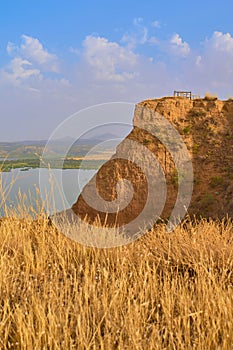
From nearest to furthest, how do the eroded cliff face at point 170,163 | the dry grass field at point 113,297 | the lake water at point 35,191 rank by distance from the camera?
the dry grass field at point 113,297, the lake water at point 35,191, the eroded cliff face at point 170,163

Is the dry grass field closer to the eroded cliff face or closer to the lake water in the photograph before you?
the lake water

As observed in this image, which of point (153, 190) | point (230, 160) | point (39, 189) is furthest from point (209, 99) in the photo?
point (39, 189)

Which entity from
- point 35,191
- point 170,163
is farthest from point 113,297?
point 170,163

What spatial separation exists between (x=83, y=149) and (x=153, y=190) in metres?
6.96

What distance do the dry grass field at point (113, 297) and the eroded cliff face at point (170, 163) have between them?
8698mm

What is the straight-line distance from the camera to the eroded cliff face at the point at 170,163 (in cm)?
1512

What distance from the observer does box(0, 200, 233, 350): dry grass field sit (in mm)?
3182

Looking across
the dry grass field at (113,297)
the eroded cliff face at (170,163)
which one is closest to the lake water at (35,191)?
the dry grass field at (113,297)

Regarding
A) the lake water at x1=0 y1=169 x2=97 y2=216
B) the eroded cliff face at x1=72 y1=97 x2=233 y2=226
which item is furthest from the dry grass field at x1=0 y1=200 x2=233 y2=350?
the eroded cliff face at x1=72 y1=97 x2=233 y2=226

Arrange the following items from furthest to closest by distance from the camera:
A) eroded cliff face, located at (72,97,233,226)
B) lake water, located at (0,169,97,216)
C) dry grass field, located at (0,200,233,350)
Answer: eroded cliff face, located at (72,97,233,226) → lake water, located at (0,169,97,216) → dry grass field, located at (0,200,233,350)

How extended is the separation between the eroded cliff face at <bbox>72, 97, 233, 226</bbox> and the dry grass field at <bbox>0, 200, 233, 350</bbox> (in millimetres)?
8698

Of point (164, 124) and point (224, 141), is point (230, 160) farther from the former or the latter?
point (164, 124)

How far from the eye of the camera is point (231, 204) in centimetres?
1385

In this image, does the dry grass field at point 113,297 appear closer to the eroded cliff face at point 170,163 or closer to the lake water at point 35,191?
the lake water at point 35,191
